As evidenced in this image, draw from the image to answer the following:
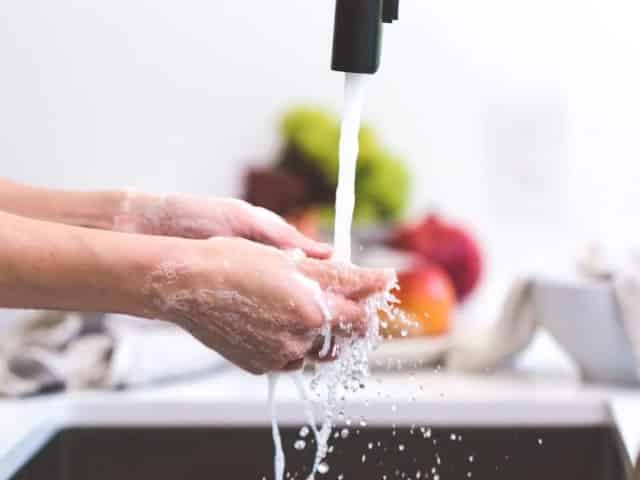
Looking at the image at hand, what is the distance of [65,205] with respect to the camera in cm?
101

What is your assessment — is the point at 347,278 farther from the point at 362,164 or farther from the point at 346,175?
the point at 362,164

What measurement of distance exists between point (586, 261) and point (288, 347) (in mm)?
673

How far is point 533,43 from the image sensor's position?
1.74 metres

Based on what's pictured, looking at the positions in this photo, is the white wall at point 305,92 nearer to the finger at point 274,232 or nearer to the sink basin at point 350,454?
the sink basin at point 350,454

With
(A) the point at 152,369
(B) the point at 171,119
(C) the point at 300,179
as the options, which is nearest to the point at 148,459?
(A) the point at 152,369

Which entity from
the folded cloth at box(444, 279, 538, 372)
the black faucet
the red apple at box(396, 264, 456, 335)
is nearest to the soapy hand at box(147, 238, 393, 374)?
the black faucet

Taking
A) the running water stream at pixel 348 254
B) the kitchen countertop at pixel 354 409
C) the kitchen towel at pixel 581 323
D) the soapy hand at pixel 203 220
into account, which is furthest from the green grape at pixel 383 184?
the running water stream at pixel 348 254

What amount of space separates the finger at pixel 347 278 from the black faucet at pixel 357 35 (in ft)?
0.40

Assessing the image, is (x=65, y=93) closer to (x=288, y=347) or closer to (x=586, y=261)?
(x=586, y=261)

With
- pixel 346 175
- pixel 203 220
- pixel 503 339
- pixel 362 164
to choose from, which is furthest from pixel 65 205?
pixel 362 164

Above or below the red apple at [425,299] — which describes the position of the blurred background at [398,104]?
above

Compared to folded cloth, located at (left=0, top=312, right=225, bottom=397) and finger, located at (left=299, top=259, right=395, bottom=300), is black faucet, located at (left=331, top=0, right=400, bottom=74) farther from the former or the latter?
folded cloth, located at (left=0, top=312, right=225, bottom=397)

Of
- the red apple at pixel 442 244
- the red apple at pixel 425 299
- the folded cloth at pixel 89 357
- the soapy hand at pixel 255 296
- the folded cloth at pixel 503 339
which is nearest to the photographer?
the soapy hand at pixel 255 296

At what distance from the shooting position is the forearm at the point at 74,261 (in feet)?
2.36
